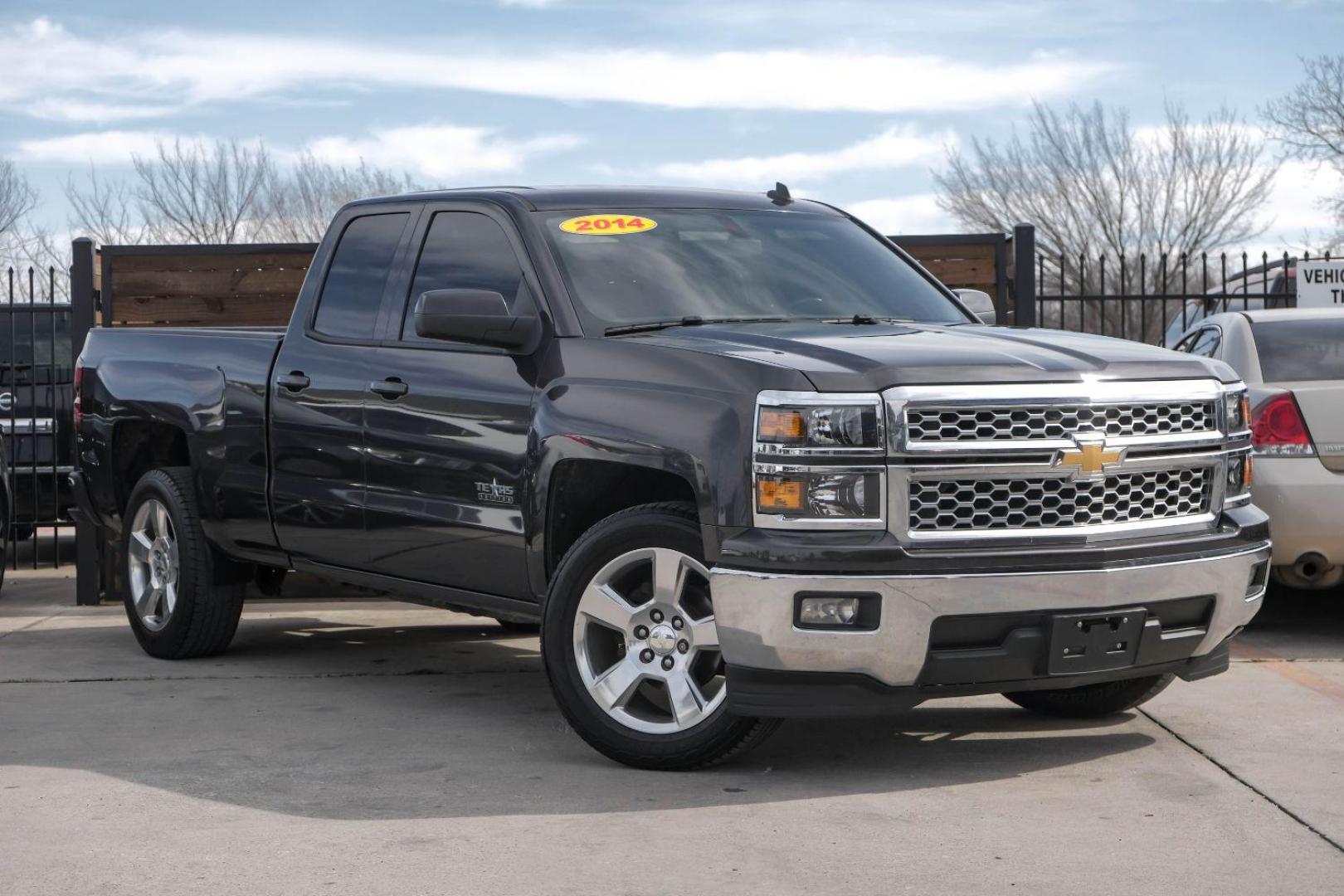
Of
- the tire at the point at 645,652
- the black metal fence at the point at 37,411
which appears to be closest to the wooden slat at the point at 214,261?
the black metal fence at the point at 37,411

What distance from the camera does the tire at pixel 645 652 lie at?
5.39m

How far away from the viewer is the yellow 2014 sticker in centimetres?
636

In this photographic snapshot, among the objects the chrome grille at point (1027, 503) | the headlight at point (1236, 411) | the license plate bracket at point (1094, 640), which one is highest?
the headlight at point (1236, 411)

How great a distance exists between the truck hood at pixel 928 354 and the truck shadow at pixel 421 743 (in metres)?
1.28

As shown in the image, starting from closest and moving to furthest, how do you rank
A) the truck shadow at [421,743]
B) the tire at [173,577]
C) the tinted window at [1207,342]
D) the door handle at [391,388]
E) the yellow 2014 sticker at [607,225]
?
the truck shadow at [421,743] → the yellow 2014 sticker at [607,225] → the door handle at [391,388] → the tire at [173,577] → the tinted window at [1207,342]

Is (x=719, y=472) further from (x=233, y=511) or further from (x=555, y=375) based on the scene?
(x=233, y=511)

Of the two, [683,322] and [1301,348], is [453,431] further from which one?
[1301,348]

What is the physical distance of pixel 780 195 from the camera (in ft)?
23.4

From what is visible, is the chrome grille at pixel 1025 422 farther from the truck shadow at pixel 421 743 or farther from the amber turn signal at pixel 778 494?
the truck shadow at pixel 421 743

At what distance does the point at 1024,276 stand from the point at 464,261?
4.58m

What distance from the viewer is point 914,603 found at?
4.98m

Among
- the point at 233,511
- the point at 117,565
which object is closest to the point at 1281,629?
the point at 233,511

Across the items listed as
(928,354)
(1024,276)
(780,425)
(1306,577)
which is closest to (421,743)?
(780,425)

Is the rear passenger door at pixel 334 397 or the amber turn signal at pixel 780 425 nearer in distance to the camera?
the amber turn signal at pixel 780 425
